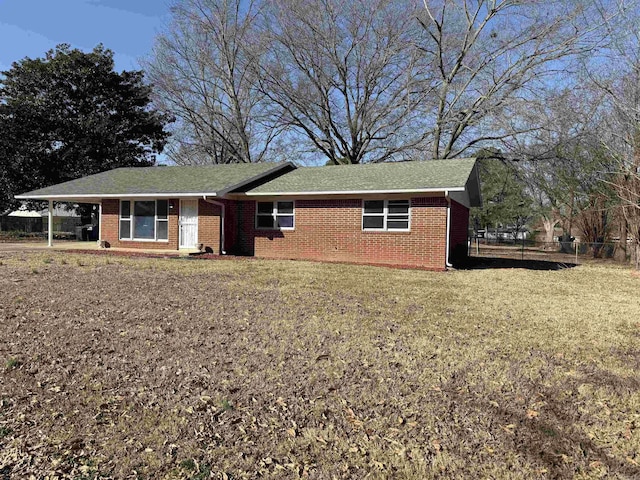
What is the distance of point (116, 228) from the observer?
1675 cm

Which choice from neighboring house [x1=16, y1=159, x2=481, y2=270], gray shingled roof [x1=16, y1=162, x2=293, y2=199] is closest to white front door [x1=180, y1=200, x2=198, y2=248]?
neighboring house [x1=16, y1=159, x2=481, y2=270]

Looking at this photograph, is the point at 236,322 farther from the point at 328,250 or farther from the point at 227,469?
the point at 328,250

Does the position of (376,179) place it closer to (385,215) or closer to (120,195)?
(385,215)

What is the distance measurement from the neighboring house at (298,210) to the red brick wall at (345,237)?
0.10 feet

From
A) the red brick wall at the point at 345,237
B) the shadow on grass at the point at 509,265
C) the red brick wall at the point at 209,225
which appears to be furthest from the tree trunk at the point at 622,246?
the red brick wall at the point at 209,225

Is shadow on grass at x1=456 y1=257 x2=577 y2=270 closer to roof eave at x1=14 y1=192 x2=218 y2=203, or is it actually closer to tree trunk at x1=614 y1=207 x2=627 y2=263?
tree trunk at x1=614 y1=207 x2=627 y2=263

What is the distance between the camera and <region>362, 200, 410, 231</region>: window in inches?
513

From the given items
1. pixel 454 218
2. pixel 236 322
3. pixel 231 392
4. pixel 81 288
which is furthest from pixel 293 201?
pixel 231 392

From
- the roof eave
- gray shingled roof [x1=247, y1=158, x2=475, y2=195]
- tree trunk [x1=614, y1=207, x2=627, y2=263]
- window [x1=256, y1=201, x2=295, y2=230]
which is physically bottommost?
tree trunk [x1=614, y1=207, x2=627, y2=263]

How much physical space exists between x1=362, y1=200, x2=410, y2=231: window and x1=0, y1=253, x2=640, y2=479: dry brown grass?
5.72m

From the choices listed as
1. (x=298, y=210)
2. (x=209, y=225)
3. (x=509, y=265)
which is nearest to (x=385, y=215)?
(x=298, y=210)

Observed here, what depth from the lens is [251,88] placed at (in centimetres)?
2462

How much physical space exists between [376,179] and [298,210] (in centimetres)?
279

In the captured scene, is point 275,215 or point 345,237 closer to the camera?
point 345,237
